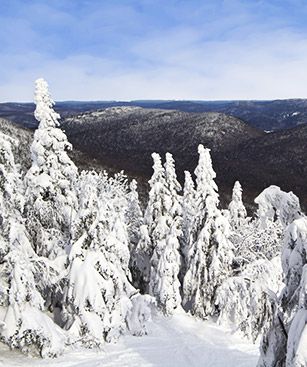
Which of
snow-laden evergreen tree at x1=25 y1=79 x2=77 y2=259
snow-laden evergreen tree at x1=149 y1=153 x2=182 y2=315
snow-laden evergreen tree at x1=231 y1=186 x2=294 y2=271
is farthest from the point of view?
snow-laden evergreen tree at x1=149 y1=153 x2=182 y2=315

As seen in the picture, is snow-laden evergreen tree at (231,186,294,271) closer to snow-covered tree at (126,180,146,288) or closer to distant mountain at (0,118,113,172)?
snow-covered tree at (126,180,146,288)

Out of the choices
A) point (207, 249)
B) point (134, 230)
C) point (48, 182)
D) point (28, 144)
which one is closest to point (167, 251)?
point (207, 249)

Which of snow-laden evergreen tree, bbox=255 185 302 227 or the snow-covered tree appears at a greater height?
snow-laden evergreen tree, bbox=255 185 302 227

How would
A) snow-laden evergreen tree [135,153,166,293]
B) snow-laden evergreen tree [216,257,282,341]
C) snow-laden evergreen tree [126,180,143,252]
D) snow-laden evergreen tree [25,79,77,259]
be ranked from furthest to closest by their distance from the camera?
snow-laden evergreen tree [126,180,143,252] → snow-laden evergreen tree [135,153,166,293] → snow-laden evergreen tree [216,257,282,341] → snow-laden evergreen tree [25,79,77,259]

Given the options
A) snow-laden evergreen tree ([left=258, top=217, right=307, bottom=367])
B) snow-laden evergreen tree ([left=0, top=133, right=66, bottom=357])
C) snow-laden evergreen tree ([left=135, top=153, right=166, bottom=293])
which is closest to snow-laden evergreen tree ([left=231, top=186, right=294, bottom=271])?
snow-laden evergreen tree ([left=135, top=153, right=166, bottom=293])

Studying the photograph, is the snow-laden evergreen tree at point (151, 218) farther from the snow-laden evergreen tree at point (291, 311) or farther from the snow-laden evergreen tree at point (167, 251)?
the snow-laden evergreen tree at point (291, 311)

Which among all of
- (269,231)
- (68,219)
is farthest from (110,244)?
(269,231)

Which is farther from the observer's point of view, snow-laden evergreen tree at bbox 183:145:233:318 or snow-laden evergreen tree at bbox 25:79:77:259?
snow-laden evergreen tree at bbox 183:145:233:318
